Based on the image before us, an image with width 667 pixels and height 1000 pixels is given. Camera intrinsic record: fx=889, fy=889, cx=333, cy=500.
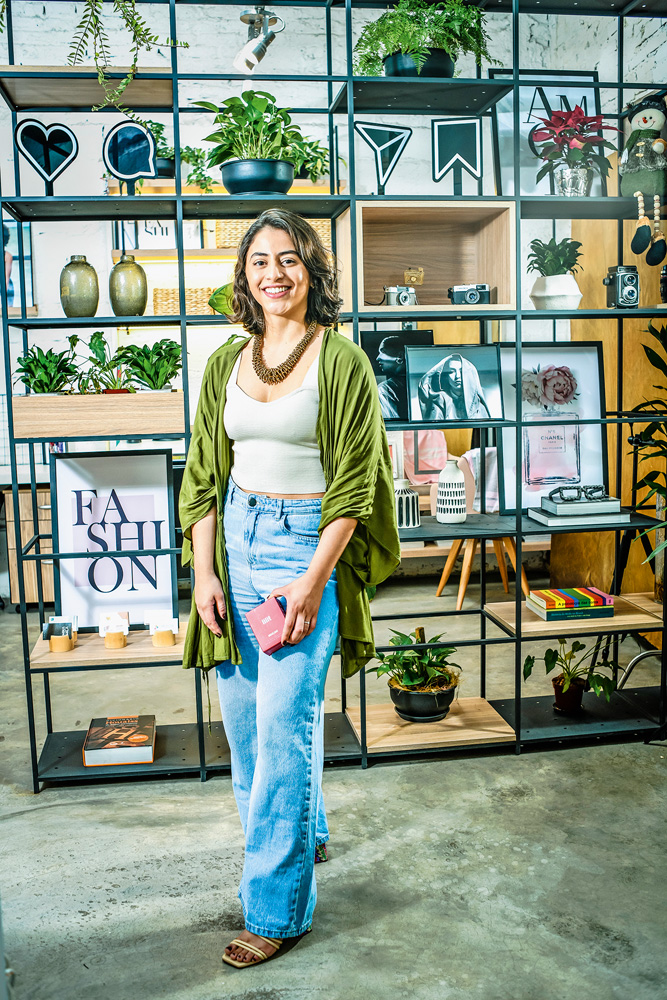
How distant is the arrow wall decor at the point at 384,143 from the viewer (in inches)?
125

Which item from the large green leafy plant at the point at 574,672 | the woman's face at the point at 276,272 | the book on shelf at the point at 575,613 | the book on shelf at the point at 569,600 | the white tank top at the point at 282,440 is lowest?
the large green leafy plant at the point at 574,672

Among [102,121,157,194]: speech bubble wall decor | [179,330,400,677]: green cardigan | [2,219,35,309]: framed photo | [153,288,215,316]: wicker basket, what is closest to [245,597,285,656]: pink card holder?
[179,330,400,677]: green cardigan

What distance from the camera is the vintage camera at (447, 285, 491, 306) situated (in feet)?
10.4

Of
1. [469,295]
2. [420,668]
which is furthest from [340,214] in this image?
[420,668]

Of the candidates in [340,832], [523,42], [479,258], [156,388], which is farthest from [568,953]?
[523,42]

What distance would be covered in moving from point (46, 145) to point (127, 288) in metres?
0.55

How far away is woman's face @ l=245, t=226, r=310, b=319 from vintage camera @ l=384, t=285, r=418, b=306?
3.27ft

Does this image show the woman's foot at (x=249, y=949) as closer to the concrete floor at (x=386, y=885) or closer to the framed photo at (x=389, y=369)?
the concrete floor at (x=386, y=885)

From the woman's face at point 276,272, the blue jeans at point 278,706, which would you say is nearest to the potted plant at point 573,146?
the woman's face at point 276,272

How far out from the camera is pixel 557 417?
352 centimetres

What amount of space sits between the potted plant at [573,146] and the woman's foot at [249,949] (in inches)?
103

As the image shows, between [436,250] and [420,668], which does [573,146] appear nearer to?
[436,250]

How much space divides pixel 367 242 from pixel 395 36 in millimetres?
710

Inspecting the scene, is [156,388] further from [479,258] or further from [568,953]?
[568,953]
